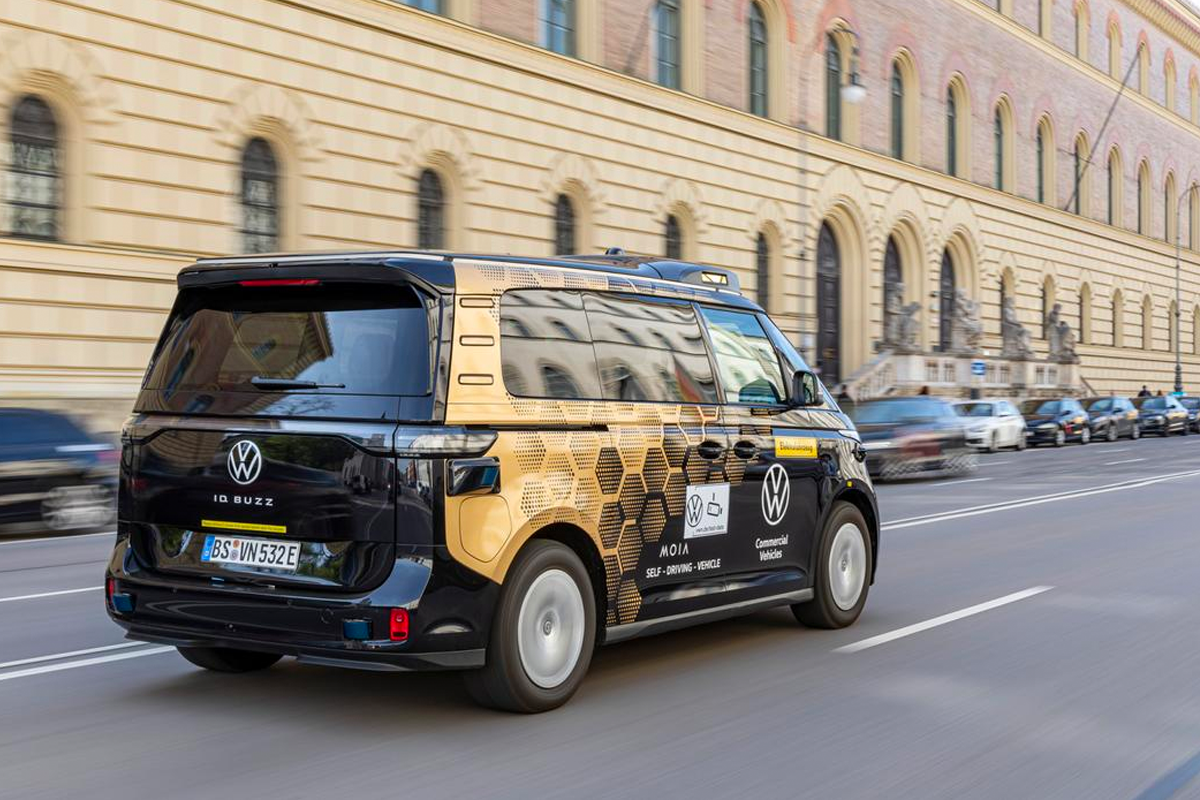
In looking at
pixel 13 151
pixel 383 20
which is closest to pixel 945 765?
pixel 13 151

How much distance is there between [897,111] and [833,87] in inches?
179

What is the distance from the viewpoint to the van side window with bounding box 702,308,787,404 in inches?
288

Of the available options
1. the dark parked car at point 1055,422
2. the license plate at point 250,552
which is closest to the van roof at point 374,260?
the license plate at point 250,552

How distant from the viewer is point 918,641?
7859 mm

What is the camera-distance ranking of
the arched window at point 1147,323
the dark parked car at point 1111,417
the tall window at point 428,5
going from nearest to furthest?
the tall window at point 428,5, the dark parked car at point 1111,417, the arched window at point 1147,323

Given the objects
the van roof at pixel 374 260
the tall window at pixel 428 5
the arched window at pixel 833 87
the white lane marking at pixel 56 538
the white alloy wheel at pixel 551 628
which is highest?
the arched window at pixel 833 87

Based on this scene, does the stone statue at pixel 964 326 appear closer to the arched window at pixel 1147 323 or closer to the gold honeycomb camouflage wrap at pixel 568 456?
the arched window at pixel 1147 323

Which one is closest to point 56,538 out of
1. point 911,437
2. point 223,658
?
point 223,658

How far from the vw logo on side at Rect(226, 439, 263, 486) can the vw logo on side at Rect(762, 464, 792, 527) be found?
2.77m

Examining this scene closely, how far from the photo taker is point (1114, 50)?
62656mm

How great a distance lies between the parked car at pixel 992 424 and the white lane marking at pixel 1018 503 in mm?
12340

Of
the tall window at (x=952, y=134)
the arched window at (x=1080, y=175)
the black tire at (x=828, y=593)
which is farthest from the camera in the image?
the arched window at (x=1080, y=175)

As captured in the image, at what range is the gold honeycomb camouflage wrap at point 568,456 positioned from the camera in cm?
564

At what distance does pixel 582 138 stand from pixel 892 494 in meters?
13.2
